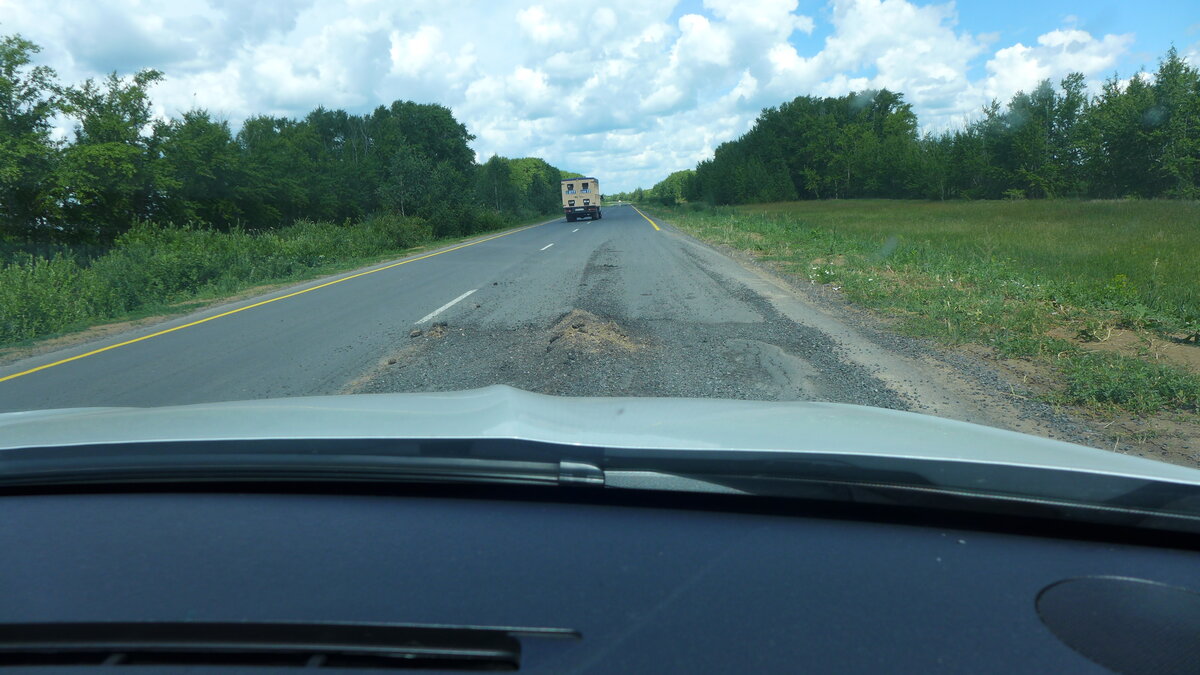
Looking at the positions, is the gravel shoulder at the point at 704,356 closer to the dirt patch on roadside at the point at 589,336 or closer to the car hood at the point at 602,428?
the dirt patch on roadside at the point at 589,336

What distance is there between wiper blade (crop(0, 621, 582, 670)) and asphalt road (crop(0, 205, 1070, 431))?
15.5 feet

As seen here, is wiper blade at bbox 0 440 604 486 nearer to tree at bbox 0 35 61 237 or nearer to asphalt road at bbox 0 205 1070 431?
asphalt road at bbox 0 205 1070 431

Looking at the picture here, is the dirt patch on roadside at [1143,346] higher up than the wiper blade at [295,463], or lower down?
lower down

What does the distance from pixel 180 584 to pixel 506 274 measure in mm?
14915

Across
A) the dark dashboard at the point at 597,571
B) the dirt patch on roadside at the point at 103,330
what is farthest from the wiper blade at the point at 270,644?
the dirt patch on roadside at the point at 103,330

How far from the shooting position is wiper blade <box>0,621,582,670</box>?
4.75 ft

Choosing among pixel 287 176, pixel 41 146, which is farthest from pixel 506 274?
pixel 287 176

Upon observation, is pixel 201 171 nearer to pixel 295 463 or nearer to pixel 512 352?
pixel 512 352

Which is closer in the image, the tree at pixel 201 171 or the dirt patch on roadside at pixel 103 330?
the dirt patch on roadside at pixel 103 330

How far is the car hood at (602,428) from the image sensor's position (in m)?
2.21

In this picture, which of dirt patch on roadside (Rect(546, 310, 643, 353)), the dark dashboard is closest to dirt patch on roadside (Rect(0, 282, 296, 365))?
dirt patch on roadside (Rect(546, 310, 643, 353))

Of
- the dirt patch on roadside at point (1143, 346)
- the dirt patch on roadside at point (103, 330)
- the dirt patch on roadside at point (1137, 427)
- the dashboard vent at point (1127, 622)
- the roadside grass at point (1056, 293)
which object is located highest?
the dashboard vent at point (1127, 622)

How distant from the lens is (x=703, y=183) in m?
114

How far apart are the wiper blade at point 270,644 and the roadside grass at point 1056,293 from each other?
6.08 m
